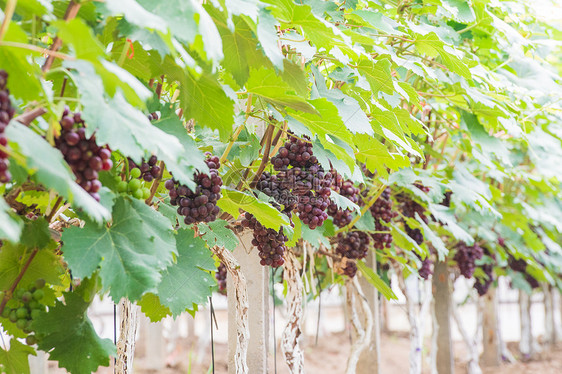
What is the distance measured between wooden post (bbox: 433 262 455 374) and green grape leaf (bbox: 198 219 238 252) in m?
3.39

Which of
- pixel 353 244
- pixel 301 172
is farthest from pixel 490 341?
pixel 301 172

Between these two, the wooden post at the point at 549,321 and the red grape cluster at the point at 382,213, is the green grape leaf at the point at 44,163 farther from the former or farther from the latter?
the wooden post at the point at 549,321

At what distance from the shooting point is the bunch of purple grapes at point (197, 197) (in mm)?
1177

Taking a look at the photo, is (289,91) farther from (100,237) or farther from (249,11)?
(100,237)

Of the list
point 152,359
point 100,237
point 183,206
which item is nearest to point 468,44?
point 183,206

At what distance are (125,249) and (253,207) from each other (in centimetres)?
46

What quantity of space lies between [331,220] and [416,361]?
1.75m

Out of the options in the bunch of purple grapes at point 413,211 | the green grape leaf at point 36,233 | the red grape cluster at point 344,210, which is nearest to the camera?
the green grape leaf at point 36,233

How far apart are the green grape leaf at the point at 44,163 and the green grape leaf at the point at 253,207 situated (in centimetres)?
61

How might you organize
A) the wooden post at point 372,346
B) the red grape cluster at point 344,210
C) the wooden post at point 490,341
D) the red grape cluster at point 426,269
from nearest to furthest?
1. the red grape cluster at point 344,210
2. the wooden post at point 372,346
3. the red grape cluster at point 426,269
4. the wooden post at point 490,341

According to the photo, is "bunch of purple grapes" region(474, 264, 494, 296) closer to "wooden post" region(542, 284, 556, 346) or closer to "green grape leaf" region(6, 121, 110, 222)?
"wooden post" region(542, 284, 556, 346)

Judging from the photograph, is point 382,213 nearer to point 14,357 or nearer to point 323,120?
point 323,120

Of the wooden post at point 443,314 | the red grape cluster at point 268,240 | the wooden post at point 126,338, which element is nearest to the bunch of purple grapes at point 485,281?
the wooden post at point 443,314

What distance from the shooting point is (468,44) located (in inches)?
116
